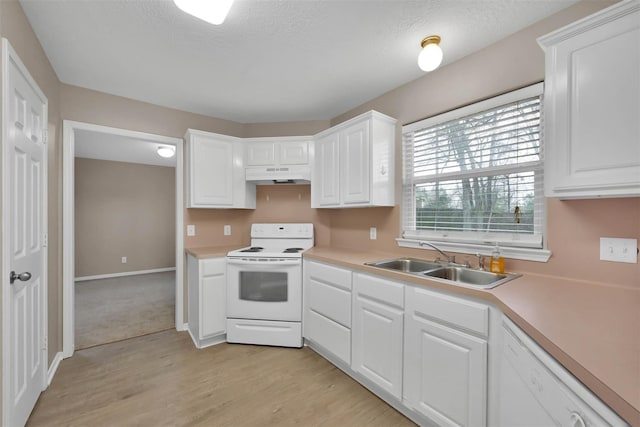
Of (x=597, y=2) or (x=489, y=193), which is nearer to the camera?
(x=597, y=2)

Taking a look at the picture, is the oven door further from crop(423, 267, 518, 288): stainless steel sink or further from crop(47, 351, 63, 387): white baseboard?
crop(47, 351, 63, 387): white baseboard

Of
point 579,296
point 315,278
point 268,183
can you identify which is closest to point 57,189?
point 268,183

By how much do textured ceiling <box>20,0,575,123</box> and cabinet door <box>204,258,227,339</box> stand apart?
1712 mm

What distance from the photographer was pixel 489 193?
1.99 meters

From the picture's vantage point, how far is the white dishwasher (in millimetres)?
703

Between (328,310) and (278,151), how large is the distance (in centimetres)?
181

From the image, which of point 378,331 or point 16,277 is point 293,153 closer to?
point 378,331

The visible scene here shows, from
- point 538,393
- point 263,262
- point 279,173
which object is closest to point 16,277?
point 263,262

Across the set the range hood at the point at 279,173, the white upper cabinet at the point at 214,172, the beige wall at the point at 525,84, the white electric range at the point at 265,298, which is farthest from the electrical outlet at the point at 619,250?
the white upper cabinet at the point at 214,172

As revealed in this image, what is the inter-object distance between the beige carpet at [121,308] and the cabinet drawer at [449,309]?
111 inches

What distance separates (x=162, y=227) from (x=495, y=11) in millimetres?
6536

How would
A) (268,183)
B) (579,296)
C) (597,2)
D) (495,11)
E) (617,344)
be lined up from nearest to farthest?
(617,344) < (579,296) < (597,2) < (495,11) < (268,183)

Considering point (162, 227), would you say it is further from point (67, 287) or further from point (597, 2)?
point (597, 2)

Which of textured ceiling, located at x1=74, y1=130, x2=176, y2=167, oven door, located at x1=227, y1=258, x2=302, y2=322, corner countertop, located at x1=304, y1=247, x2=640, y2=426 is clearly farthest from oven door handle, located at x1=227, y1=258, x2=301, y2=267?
textured ceiling, located at x1=74, y1=130, x2=176, y2=167
